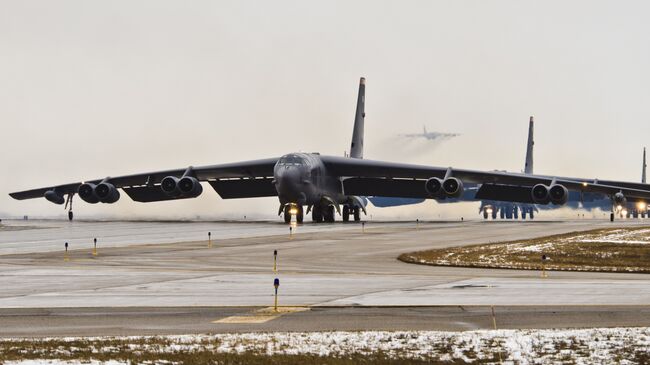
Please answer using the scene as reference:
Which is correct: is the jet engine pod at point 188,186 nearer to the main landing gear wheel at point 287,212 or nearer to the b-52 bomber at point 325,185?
the b-52 bomber at point 325,185

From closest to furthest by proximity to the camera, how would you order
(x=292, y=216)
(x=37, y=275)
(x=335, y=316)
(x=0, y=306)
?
(x=335, y=316) < (x=0, y=306) < (x=37, y=275) < (x=292, y=216)

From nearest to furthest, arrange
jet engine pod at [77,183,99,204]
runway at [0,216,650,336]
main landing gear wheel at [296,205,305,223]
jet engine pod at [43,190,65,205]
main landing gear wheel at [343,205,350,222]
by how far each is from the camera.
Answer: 1. runway at [0,216,650,336]
2. main landing gear wheel at [296,205,305,223]
3. jet engine pod at [77,183,99,204]
4. jet engine pod at [43,190,65,205]
5. main landing gear wheel at [343,205,350,222]

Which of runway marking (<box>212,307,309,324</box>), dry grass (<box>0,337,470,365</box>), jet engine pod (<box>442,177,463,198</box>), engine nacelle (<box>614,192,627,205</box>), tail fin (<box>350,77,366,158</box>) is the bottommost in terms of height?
dry grass (<box>0,337,470,365</box>)

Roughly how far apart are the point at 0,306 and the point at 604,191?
186 feet

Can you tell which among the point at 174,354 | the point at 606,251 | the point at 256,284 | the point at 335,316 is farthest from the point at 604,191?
the point at 174,354

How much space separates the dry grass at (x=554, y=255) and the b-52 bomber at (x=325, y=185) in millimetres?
24299

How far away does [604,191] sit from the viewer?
70.8 meters

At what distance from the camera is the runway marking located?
18.7m

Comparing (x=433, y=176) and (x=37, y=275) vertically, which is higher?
(x=433, y=176)

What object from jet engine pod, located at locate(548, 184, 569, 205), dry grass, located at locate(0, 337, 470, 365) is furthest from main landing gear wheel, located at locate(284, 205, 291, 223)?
dry grass, located at locate(0, 337, 470, 365)

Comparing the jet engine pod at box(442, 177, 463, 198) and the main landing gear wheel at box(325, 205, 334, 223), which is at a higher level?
the jet engine pod at box(442, 177, 463, 198)

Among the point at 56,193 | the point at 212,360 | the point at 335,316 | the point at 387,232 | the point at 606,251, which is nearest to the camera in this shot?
the point at 212,360

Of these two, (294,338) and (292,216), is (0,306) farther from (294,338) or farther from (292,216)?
(292,216)

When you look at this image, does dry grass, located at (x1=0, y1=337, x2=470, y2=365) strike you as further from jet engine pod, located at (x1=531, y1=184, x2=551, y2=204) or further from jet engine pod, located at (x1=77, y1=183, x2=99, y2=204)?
jet engine pod, located at (x1=77, y1=183, x2=99, y2=204)
